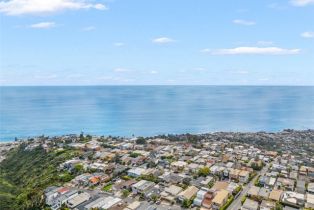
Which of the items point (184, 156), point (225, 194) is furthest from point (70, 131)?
point (225, 194)

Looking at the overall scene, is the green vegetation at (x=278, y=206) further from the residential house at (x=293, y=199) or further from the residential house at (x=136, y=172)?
the residential house at (x=136, y=172)

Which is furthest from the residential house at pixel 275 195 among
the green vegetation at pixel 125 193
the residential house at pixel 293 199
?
the green vegetation at pixel 125 193

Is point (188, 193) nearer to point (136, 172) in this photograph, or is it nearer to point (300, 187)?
point (136, 172)

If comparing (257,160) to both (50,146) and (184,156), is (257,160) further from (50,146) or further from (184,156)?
(50,146)

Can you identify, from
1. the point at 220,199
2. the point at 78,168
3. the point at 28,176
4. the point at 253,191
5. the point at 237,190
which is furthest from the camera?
the point at 28,176

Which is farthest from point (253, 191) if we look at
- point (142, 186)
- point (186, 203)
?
point (142, 186)

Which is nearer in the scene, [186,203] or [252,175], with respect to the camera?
[186,203]
